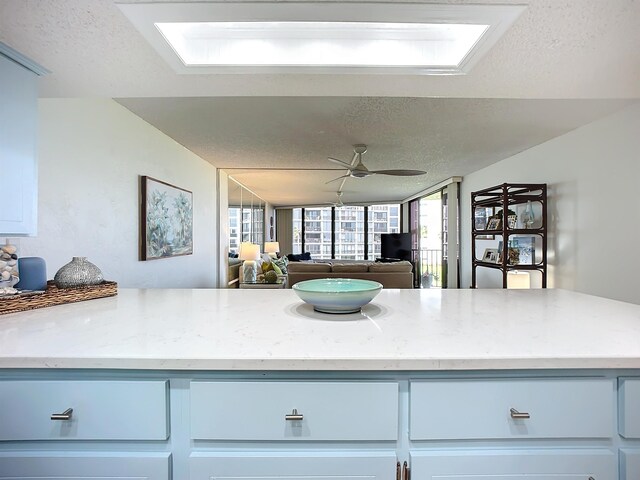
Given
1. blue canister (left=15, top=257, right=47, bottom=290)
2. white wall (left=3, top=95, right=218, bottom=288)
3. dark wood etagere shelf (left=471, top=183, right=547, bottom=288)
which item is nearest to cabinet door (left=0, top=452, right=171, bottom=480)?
blue canister (left=15, top=257, right=47, bottom=290)

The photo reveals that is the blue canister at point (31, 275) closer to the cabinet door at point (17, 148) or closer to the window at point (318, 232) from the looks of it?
the cabinet door at point (17, 148)

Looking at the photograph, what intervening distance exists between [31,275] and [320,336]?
1.37 metres

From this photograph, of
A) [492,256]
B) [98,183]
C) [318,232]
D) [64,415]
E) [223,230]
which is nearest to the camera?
[64,415]

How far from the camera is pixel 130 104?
8.09ft

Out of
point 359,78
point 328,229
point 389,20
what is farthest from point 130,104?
point 328,229

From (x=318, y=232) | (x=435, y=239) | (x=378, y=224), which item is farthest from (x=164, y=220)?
(x=378, y=224)

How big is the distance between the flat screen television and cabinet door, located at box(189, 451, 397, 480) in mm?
7508

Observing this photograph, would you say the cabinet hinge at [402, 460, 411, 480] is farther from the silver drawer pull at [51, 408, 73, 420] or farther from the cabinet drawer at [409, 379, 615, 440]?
the silver drawer pull at [51, 408, 73, 420]

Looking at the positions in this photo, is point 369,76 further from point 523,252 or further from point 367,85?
point 523,252

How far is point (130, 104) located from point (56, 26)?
153cm

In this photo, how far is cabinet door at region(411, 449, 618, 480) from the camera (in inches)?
29.6

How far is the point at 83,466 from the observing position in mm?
743

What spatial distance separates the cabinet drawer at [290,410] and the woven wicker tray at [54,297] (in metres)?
0.94

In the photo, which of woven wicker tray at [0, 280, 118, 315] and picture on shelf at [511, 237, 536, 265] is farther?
picture on shelf at [511, 237, 536, 265]
